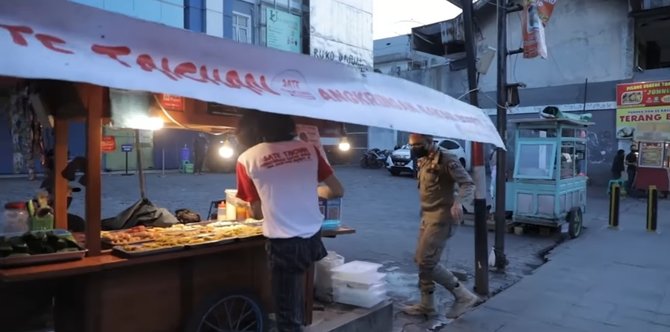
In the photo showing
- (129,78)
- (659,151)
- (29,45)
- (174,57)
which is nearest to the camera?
(29,45)

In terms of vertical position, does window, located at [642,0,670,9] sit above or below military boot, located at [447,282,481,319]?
above

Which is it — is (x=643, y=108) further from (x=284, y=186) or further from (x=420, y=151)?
(x=284, y=186)

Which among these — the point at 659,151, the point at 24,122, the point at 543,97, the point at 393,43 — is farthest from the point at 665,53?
the point at 24,122

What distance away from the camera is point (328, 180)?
3.50m

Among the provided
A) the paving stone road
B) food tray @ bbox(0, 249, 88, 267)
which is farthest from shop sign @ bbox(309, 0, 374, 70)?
food tray @ bbox(0, 249, 88, 267)

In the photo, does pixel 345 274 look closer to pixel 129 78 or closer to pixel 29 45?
pixel 129 78

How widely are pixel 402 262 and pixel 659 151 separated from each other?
11.8 m

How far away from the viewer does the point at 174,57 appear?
230 centimetres

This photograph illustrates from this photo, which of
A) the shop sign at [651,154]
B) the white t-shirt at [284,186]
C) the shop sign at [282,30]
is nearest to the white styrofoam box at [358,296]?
the white t-shirt at [284,186]

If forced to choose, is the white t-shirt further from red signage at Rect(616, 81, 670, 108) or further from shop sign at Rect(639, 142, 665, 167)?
red signage at Rect(616, 81, 670, 108)

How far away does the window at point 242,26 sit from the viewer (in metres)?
24.0

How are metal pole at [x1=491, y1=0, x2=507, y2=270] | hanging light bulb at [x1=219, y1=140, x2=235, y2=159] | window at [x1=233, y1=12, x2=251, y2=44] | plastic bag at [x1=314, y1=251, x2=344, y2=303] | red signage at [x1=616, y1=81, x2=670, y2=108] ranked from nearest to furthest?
plastic bag at [x1=314, y1=251, x2=344, y2=303] < hanging light bulb at [x1=219, y1=140, x2=235, y2=159] < metal pole at [x1=491, y1=0, x2=507, y2=270] < red signage at [x1=616, y1=81, x2=670, y2=108] < window at [x1=233, y1=12, x2=251, y2=44]

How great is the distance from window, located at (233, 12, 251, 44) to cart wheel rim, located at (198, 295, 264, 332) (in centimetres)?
2151

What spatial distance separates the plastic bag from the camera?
4793 mm
